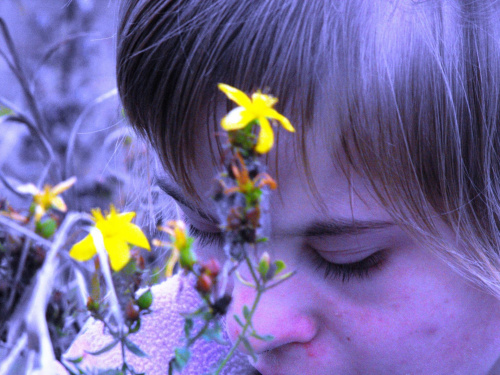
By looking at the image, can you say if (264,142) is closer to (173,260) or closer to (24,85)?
(173,260)

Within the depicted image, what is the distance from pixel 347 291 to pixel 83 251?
377 mm

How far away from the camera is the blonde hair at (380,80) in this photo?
743mm

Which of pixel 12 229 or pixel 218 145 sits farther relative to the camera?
pixel 218 145

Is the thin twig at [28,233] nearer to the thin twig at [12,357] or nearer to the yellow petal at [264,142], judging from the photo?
the thin twig at [12,357]

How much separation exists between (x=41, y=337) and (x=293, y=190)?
384 millimetres

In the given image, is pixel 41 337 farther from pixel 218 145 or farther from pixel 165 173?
pixel 165 173

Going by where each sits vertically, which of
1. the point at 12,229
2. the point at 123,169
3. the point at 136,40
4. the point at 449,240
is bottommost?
the point at 123,169

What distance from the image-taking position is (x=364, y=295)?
81cm

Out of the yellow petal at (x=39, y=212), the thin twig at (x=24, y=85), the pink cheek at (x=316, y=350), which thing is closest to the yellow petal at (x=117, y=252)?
the yellow petal at (x=39, y=212)

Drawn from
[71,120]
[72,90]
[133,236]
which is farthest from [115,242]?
[72,90]

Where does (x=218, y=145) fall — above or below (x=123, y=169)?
above

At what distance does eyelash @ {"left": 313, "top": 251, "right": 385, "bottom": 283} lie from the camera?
80cm

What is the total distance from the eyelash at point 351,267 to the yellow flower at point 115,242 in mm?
299

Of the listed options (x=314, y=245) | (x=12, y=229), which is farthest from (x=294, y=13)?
(x=12, y=229)
